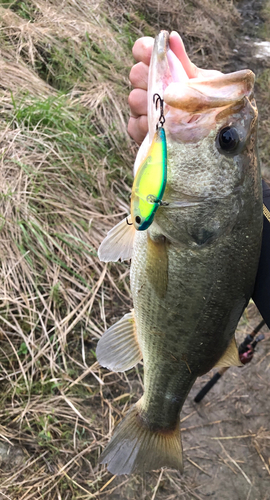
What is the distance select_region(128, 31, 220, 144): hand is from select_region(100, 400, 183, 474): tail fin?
1468 mm

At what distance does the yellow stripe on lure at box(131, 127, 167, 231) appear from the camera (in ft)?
3.82

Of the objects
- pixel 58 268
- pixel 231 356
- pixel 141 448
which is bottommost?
pixel 58 268

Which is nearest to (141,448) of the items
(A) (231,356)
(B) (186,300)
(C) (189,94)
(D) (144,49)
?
(A) (231,356)

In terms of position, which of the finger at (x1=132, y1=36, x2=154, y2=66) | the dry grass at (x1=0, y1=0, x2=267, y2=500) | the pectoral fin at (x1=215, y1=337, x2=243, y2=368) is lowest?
the dry grass at (x1=0, y1=0, x2=267, y2=500)

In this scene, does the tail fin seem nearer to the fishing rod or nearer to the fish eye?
the fishing rod

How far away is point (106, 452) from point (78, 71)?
3.94m

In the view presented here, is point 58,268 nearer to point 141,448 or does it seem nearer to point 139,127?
point 139,127

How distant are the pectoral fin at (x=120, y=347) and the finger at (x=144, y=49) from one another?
117 centimetres

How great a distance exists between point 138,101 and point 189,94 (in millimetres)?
628

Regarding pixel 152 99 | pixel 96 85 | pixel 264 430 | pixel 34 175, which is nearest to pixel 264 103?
pixel 96 85

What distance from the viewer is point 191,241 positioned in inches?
52.6

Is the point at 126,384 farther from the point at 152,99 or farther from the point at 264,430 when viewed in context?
the point at 152,99

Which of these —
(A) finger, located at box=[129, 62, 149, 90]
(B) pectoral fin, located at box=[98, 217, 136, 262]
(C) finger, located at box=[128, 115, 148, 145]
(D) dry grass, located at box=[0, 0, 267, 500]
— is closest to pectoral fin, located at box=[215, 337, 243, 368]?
(B) pectoral fin, located at box=[98, 217, 136, 262]

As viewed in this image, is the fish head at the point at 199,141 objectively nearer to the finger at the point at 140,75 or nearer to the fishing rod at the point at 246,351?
the finger at the point at 140,75
